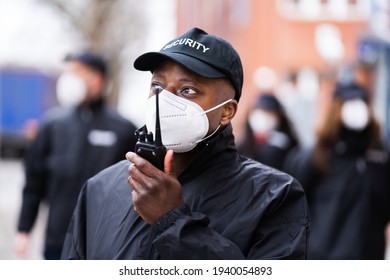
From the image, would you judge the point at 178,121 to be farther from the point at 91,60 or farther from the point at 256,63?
the point at 256,63

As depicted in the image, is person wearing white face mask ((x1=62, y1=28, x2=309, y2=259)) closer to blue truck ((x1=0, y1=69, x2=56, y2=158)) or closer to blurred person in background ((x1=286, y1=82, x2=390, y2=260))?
blurred person in background ((x1=286, y1=82, x2=390, y2=260))

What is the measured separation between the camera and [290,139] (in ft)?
30.0

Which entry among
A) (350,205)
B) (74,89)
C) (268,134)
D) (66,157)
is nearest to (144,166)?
(350,205)

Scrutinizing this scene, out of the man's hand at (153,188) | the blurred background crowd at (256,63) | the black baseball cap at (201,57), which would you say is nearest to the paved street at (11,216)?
the blurred background crowd at (256,63)

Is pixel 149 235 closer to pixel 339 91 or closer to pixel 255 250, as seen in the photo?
pixel 255 250

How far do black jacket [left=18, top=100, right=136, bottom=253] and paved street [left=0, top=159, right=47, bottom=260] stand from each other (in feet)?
8.84

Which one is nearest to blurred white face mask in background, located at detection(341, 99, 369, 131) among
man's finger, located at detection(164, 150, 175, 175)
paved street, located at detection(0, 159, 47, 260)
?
man's finger, located at detection(164, 150, 175, 175)

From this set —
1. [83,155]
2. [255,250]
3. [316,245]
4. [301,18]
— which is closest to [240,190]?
[255,250]

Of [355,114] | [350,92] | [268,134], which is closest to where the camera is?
[355,114]

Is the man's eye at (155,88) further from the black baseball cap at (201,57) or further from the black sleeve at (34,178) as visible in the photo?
the black sleeve at (34,178)

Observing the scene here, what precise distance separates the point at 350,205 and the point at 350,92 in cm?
99

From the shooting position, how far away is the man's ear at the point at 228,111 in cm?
307

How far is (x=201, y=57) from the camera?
2936mm
